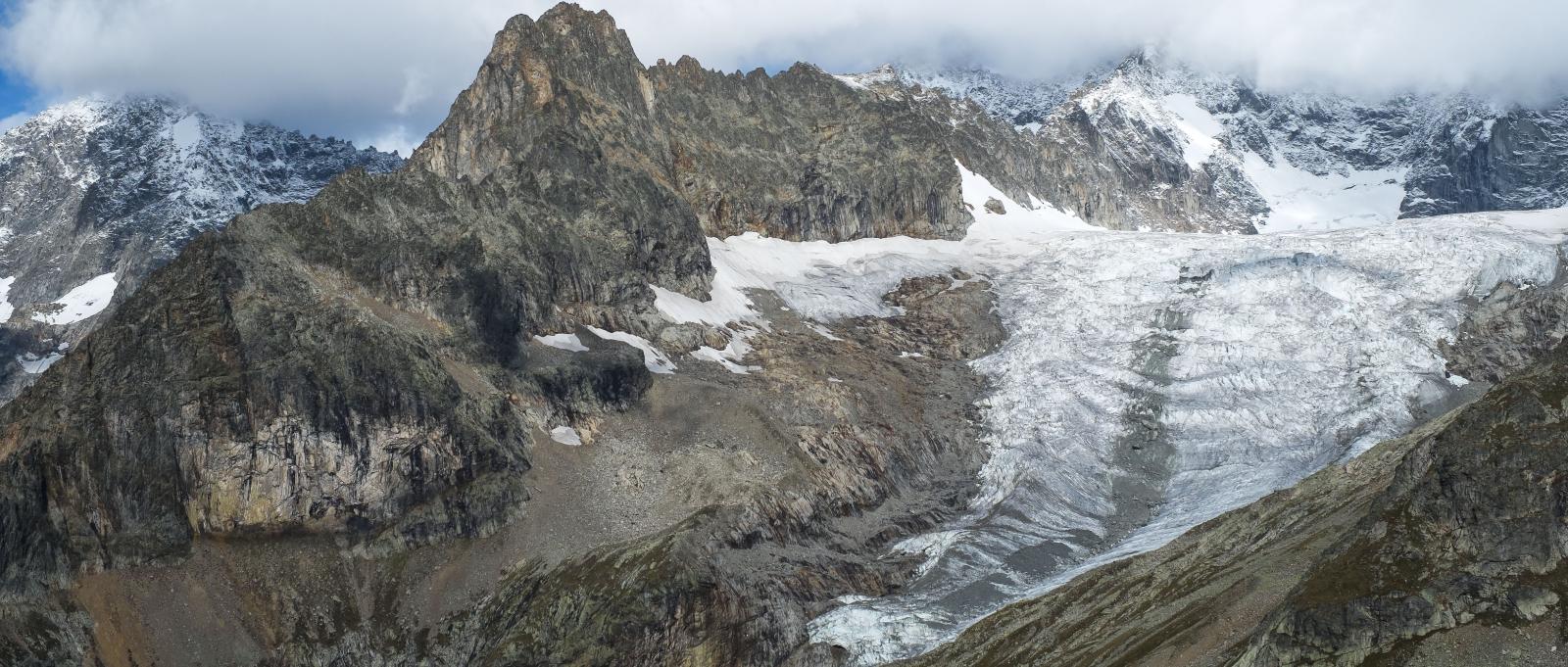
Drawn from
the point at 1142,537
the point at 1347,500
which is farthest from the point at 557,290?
the point at 1347,500

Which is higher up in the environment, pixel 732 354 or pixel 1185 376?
pixel 732 354

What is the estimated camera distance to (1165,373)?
16450 centimetres

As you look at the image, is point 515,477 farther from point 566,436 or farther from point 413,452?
point 566,436

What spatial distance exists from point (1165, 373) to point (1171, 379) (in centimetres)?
144

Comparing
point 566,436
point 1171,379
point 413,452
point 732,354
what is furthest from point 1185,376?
point 413,452

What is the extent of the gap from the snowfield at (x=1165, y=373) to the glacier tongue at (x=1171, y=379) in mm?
269

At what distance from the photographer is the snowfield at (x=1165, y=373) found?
422 feet

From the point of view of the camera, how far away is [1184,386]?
161 m

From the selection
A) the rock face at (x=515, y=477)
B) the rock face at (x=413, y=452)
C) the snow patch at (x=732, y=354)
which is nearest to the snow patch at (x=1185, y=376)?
the rock face at (x=515, y=477)

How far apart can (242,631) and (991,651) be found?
183 ft

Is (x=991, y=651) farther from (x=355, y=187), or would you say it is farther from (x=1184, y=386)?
(x=355, y=187)

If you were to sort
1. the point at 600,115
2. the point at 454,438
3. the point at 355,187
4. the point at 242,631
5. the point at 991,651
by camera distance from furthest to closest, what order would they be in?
the point at 600,115
the point at 355,187
the point at 454,438
the point at 242,631
the point at 991,651

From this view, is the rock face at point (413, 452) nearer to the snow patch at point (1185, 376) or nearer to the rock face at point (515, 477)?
the rock face at point (515, 477)

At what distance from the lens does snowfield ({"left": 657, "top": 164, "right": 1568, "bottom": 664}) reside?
128 meters
